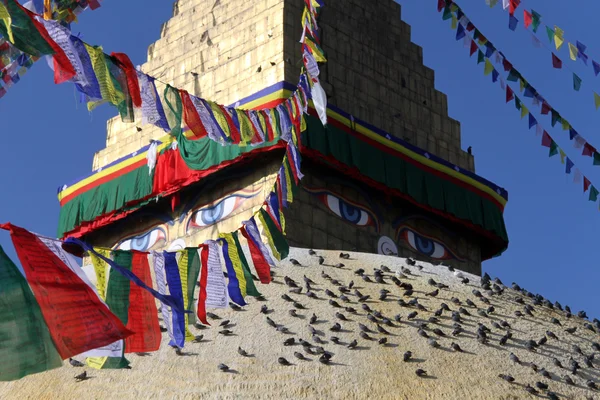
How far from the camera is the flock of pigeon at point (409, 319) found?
9.59m

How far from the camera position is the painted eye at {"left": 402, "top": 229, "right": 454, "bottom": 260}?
49.3 feet

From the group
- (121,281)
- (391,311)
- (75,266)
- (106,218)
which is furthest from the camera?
(106,218)

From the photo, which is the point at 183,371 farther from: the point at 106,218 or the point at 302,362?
the point at 106,218

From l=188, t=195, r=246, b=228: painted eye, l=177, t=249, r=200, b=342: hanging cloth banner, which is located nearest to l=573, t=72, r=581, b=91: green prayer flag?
l=188, t=195, r=246, b=228: painted eye

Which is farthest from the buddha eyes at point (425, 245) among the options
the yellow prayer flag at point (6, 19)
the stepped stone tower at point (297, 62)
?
the yellow prayer flag at point (6, 19)

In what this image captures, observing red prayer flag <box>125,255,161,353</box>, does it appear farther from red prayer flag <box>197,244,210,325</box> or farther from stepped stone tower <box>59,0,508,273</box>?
stepped stone tower <box>59,0,508,273</box>

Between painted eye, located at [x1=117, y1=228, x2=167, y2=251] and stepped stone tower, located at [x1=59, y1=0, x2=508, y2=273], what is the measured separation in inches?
0.8

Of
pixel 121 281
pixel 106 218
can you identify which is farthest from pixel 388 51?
pixel 121 281

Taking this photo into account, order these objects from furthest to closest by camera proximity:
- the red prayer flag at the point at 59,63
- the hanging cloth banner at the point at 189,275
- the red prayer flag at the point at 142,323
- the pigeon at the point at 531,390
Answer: the pigeon at the point at 531,390 → the hanging cloth banner at the point at 189,275 → the red prayer flag at the point at 59,63 → the red prayer flag at the point at 142,323

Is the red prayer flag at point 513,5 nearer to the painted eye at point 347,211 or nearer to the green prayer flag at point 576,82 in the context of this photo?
the green prayer flag at point 576,82

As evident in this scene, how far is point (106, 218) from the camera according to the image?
15.3m

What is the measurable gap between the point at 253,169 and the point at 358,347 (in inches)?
191

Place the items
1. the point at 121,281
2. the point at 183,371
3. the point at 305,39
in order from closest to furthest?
the point at 121,281, the point at 183,371, the point at 305,39

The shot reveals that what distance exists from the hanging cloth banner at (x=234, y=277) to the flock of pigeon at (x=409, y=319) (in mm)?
415
